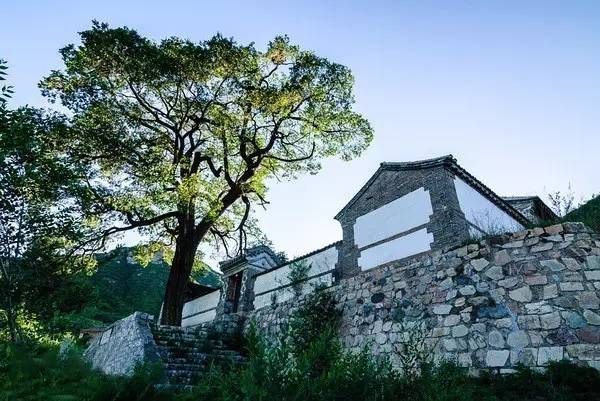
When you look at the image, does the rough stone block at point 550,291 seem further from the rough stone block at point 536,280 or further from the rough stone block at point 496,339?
the rough stone block at point 496,339

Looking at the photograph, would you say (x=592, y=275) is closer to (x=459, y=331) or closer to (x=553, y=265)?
(x=553, y=265)

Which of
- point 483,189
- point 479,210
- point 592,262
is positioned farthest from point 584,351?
point 483,189

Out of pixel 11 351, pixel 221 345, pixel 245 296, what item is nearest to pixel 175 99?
pixel 245 296

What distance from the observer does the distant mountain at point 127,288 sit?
85.6ft

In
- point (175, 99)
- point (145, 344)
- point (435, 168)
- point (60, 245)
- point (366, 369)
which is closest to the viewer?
point (366, 369)

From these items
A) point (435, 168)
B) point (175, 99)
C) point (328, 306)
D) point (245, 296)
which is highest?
point (175, 99)

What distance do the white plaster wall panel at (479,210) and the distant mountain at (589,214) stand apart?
149 centimetres

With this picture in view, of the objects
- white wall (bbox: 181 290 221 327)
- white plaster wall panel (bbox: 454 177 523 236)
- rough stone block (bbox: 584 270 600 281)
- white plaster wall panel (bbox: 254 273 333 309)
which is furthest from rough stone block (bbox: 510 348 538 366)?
white wall (bbox: 181 290 221 327)

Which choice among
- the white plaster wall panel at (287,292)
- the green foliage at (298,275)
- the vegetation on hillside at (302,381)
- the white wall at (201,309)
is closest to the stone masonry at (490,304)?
the vegetation on hillside at (302,381)

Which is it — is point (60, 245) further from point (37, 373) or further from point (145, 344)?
point (37, 373)

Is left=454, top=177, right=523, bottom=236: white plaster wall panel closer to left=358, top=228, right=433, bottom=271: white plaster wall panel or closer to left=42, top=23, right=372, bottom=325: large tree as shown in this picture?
left=358, top=228, right=433, bottom=271: white plaster wall panel

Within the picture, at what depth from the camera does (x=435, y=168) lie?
834cm

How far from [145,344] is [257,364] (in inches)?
225

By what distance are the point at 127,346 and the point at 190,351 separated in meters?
1.42
